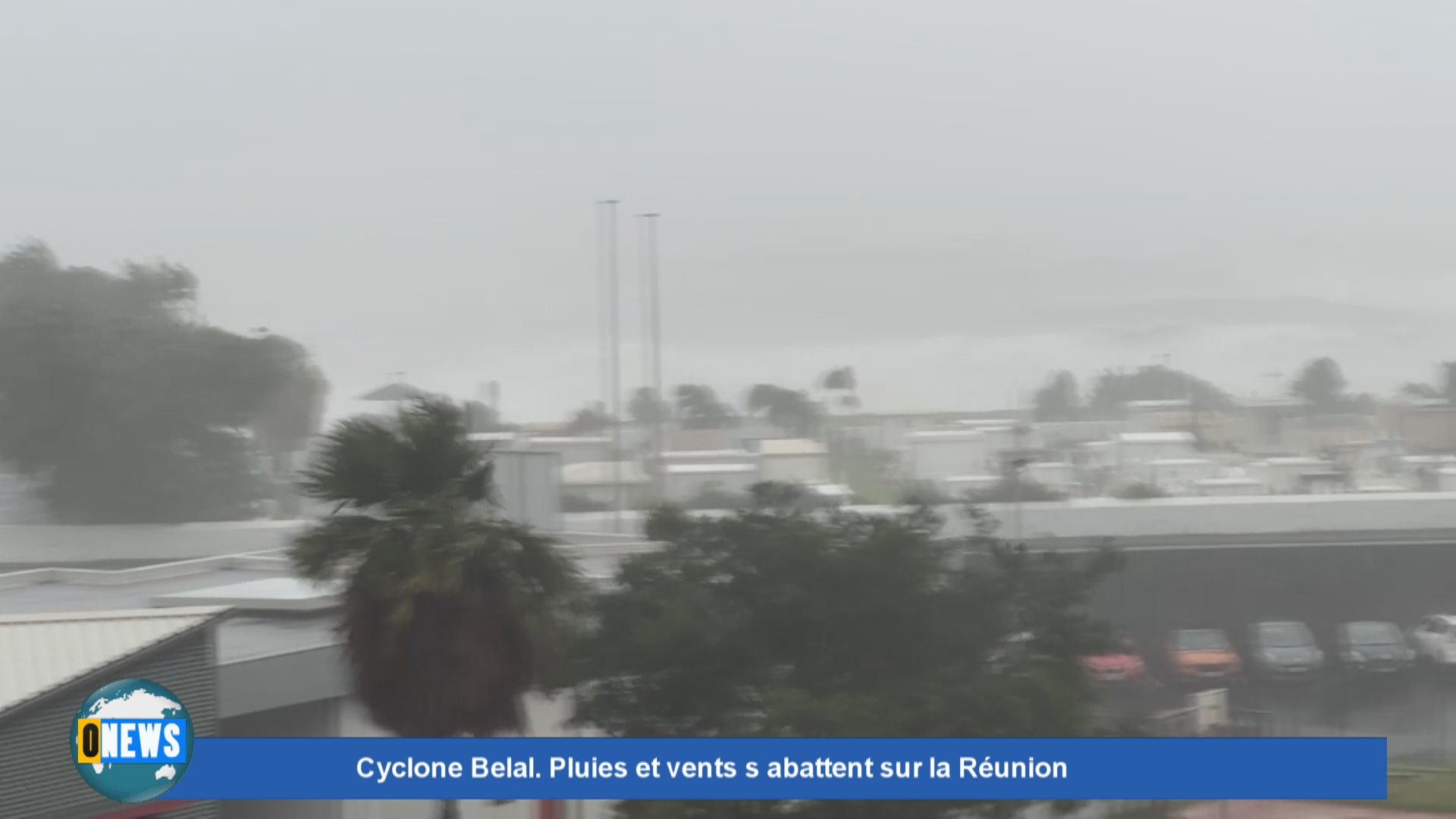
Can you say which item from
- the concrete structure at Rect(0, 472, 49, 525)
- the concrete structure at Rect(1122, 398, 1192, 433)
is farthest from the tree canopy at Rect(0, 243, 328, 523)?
the concrete structure at Rect(1122, 398, 1192, 433)

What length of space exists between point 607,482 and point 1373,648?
11501 mm

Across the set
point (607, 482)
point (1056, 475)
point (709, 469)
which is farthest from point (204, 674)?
point (1056, 475)

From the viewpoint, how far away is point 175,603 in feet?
36.2

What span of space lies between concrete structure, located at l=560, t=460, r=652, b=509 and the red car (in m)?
7.49

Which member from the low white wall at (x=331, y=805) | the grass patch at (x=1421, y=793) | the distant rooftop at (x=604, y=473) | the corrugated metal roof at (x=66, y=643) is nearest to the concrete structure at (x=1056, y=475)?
the distant rooftop at (x=604, y=473)

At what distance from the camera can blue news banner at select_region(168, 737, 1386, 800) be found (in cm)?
798

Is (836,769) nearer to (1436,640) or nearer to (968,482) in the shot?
(968,482)

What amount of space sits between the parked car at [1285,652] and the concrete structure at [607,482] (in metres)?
9.22

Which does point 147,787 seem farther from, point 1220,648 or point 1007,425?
point 1007,425

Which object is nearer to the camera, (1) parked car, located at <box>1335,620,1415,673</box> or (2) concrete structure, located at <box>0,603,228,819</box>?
(2) concrete structure, located at <box>0,603,228,819</box>

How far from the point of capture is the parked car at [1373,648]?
17312 mm

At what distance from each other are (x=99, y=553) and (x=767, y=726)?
16.4m

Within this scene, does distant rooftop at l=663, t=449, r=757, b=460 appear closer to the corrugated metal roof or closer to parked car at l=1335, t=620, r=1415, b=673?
parked car at l=1335, t=620, r=1415, b=673

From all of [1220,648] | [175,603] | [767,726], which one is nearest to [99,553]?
[175,603]
